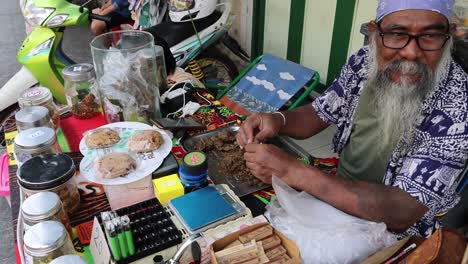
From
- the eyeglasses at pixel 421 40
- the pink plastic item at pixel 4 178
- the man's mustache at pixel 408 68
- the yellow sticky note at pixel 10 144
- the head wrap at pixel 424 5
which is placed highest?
the head wrap at pixel 424 5

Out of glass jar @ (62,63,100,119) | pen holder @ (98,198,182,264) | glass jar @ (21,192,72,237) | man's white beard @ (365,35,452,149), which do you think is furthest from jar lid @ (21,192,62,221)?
Answer: man's white beard @ (365,35,452,149)

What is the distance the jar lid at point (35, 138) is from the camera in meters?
1.15

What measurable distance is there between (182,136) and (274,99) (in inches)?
54.2

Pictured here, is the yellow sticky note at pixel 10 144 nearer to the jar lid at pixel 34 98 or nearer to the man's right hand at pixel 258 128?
the jar lid at pixel 34 98

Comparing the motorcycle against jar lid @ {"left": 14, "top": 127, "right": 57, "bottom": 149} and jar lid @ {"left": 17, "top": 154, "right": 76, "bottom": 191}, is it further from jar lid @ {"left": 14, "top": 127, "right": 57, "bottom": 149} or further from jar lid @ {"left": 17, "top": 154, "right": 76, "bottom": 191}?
jar lid @ {"left": 17, "top": 154, "right": 76, "bottom": 191}

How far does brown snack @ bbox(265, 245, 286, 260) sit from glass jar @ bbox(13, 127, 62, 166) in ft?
2.53

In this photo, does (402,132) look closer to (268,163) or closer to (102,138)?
(268,163)

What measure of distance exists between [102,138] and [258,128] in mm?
636

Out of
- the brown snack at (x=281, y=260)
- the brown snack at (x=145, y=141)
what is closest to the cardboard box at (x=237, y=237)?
the brown snack at (x=281, y=260)

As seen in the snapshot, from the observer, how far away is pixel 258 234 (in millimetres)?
907

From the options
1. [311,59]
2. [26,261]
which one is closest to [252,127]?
[26,261]

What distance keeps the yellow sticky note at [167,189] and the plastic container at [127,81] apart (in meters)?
0.52

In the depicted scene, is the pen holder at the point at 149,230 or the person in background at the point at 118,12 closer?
the pen holder at the point at 149,230

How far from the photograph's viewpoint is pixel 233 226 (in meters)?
1.01
